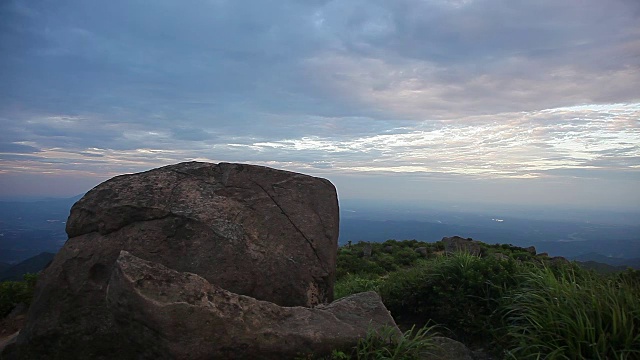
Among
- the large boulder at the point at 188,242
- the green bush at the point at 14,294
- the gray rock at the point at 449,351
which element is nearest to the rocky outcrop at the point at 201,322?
the gray rock at the point at 449,351

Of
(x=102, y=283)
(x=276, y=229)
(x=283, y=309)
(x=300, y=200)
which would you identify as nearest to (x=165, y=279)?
(x=283, y=309)

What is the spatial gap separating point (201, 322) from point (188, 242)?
2.45 meters

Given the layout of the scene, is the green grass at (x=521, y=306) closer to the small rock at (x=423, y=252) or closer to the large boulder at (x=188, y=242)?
the large boulder at (x=188, y=242)

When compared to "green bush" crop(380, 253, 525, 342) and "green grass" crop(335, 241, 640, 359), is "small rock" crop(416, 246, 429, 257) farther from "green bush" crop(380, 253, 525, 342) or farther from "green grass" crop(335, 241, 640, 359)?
"green bush" crop(380, 253, 525, 342)

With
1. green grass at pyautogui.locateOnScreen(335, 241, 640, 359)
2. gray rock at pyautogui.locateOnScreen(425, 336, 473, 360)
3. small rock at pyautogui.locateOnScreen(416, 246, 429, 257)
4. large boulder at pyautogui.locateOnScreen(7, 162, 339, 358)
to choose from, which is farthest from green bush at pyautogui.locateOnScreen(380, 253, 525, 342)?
small rock at pyautogui.locateOnScreen(416, 246, 429, 257)

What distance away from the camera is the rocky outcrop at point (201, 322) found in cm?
456

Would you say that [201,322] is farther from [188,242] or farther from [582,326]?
[582,326]

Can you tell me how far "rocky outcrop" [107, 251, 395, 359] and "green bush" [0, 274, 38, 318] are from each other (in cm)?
803

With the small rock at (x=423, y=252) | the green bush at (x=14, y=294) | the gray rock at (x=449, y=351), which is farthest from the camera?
the small rock at (x=423, y=252)

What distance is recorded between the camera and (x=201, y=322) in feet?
15.3

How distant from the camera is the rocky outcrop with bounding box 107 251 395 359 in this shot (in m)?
4.56

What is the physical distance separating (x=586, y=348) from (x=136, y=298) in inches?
210

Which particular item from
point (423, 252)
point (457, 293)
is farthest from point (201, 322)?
point (423, 252)

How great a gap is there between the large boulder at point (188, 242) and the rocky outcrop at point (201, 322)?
4.00 feet
